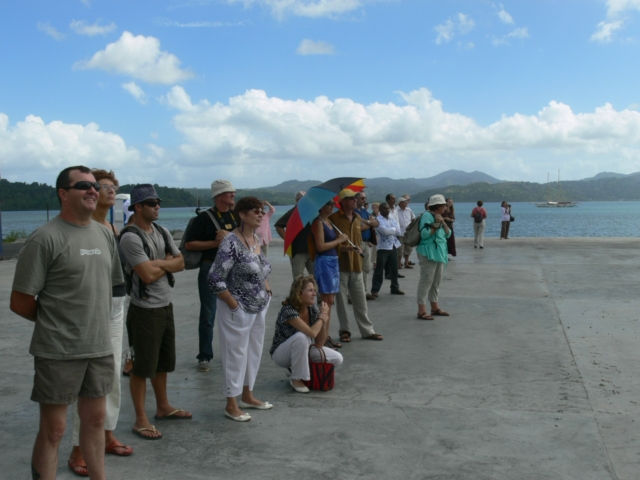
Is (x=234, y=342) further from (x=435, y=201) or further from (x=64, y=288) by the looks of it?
(x=435, y=201)

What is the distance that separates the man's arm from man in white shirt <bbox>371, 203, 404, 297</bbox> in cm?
805

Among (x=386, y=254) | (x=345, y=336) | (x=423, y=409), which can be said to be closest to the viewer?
(x=423, y=409)

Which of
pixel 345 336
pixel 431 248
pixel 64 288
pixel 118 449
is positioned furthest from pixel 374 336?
pixel 64 288

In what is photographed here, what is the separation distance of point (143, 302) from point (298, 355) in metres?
1.68

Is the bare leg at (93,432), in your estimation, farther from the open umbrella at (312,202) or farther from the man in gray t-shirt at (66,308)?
the open umbrella at (312,202)

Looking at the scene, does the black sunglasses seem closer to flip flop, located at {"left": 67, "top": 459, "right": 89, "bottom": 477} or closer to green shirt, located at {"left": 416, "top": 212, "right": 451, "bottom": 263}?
flip flop, located at {"left": 67, "top": 459, "right": 89, "bottom": 477}

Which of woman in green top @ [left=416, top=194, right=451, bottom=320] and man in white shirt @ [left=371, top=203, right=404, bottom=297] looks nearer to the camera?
woman in green top @ [left=416, top=194, right=451, bottom=320]

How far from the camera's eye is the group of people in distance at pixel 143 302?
3.30 m

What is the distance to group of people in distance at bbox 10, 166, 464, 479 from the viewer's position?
10.8ft

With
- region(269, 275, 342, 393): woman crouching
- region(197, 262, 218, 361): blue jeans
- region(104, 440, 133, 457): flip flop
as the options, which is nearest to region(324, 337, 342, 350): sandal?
region(269, 275, 342, 393): woman crouching

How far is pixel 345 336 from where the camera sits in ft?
25.3

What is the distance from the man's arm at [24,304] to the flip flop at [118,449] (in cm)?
139

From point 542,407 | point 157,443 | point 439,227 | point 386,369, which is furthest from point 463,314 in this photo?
A: point 157,443

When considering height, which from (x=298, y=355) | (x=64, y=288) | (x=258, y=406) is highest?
(x=64, y=288)
